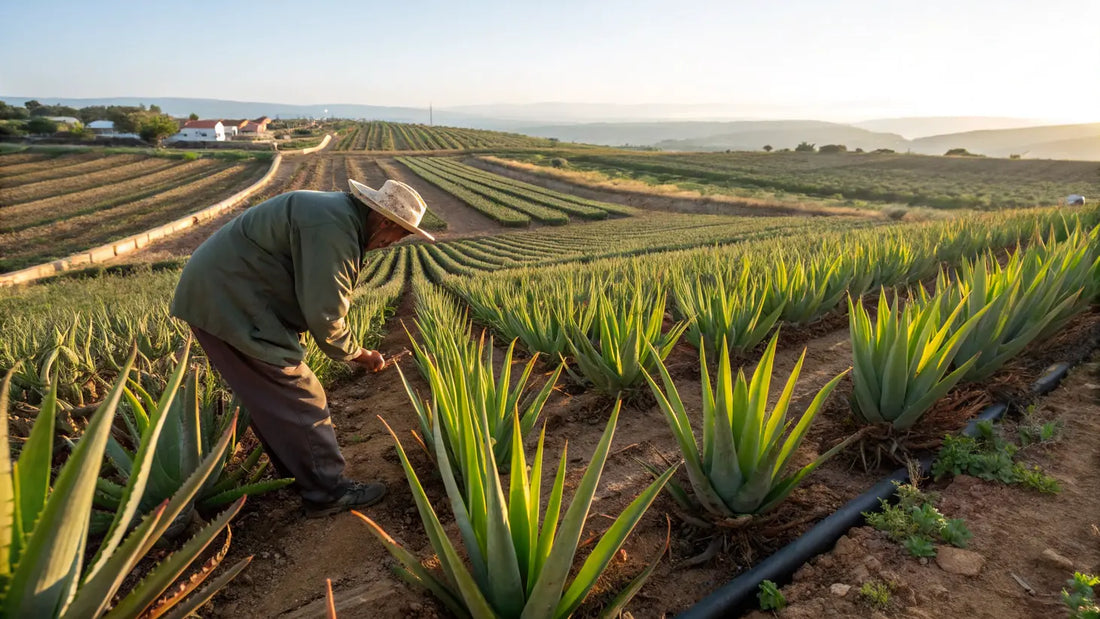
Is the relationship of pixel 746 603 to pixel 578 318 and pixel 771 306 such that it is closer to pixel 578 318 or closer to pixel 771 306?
pixel 578 318

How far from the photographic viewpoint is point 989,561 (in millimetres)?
2004

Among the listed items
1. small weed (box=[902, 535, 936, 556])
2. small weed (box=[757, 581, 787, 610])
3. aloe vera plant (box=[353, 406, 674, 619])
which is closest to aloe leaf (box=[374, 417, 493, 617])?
aloe vera plant (box=[353, 406, 674, 619])

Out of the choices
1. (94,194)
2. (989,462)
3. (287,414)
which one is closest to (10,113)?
(94,194)

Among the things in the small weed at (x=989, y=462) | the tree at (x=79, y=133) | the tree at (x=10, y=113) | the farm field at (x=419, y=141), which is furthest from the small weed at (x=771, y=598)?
the tree at (x=10, y=113)

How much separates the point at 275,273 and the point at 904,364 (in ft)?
10.6

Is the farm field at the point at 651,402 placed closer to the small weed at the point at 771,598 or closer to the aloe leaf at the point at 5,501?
the small weed at the point at 771,598

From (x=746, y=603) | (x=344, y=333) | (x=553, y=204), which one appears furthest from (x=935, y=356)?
(x=553, y=204)

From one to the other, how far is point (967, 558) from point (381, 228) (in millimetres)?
2910

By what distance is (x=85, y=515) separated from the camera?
1145 millimetres

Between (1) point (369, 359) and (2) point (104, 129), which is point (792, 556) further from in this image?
(2) point (104, 129)

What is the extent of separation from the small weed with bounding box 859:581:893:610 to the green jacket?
248cm

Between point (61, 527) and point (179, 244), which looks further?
point (179, 244)

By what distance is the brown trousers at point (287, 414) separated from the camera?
2574 millimetres

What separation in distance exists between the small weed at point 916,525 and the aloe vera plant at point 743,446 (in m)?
0.37
